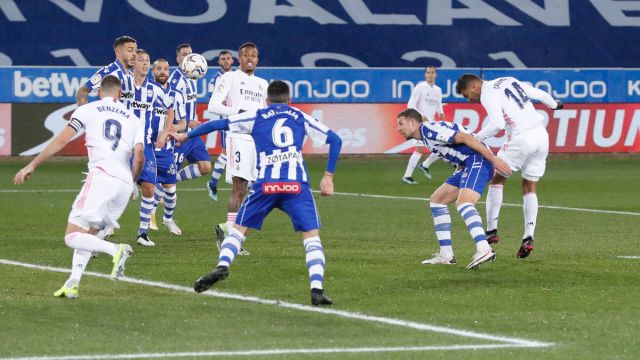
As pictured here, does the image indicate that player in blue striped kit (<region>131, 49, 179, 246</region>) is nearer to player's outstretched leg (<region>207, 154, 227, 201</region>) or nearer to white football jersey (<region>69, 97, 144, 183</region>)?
white football jersey (<region>69, 97, 144, 183</region>)

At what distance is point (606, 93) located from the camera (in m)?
31.6

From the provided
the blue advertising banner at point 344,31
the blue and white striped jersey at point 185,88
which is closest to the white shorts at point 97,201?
the blue and white striped jersey at point 185,88

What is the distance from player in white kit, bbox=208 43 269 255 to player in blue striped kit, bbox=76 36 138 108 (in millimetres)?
959

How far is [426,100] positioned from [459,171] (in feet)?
46.9

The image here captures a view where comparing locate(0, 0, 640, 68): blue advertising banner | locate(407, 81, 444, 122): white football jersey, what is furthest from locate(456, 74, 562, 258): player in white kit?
locate(0, 0, 640, 68): blue advertising banner

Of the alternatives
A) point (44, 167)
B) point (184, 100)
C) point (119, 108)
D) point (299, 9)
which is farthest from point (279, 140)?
point (299, 9)

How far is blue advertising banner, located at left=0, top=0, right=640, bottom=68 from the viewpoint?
33.4m

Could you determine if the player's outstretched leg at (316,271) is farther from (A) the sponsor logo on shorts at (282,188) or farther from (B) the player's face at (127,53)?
(B) the player's face at (127,53)

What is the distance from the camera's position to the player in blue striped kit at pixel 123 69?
566 inches

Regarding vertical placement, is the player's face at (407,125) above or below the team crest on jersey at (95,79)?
below

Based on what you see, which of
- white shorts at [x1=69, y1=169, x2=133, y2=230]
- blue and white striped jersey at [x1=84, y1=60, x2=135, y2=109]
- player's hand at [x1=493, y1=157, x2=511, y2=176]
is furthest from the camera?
blue and white striped jersey at [x1=84, y1=60, x2=135, y2=109]

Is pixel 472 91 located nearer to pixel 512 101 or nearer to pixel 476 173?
pixel 512 101

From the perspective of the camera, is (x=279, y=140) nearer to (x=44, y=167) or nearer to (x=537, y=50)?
(x=44, y=167)

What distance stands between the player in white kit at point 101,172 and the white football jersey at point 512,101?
14.5 ft
